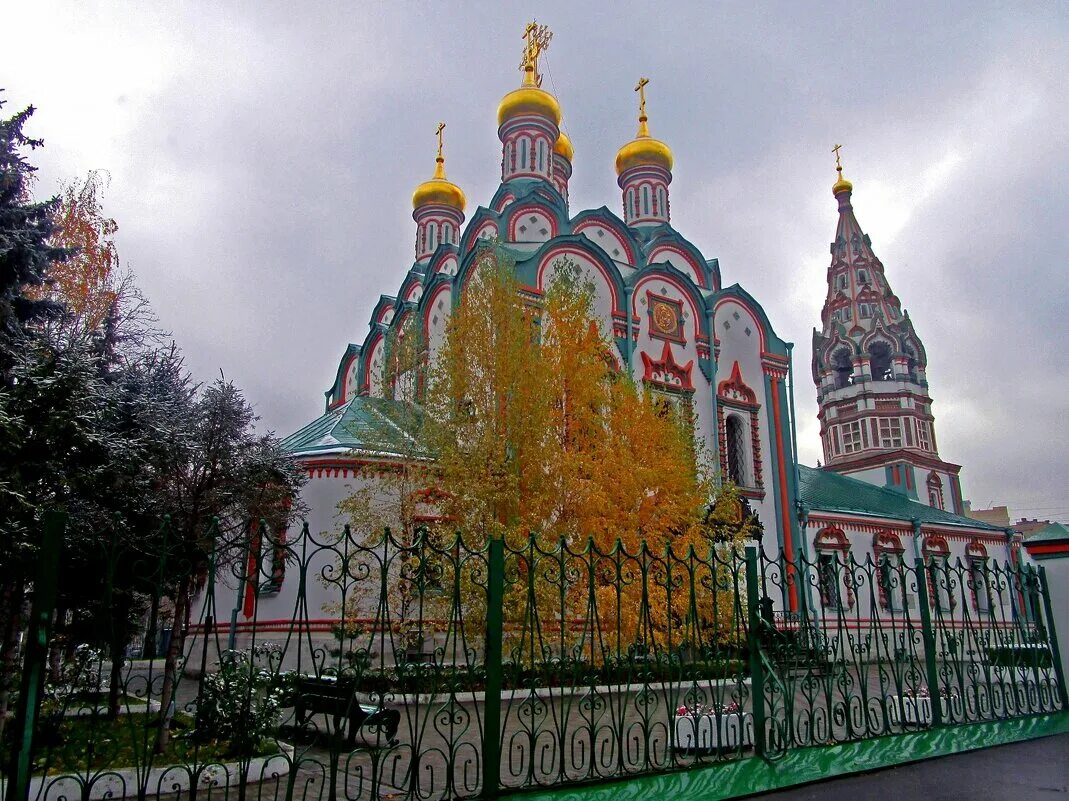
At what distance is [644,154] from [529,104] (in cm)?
393

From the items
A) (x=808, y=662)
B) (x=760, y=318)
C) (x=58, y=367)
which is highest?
(x=760, y=318)

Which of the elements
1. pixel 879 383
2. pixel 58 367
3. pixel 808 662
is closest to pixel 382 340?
pixel 58 367

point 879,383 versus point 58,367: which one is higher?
point 879,383

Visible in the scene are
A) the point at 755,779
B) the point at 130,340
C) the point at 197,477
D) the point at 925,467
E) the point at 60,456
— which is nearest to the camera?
the point at 755,779

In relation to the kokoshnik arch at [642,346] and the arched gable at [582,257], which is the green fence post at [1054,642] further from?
the arched gable at [582,257]

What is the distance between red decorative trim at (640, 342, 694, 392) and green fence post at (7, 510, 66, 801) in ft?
46.4

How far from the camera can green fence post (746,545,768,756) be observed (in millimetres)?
5020

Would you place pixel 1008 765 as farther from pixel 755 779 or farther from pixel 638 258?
pixel 638 258

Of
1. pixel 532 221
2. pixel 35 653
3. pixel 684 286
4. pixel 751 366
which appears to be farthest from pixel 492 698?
pixel 751 366

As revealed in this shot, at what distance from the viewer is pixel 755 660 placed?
16.7 ft

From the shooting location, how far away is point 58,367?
6098mm

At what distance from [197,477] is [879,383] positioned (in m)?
27.3

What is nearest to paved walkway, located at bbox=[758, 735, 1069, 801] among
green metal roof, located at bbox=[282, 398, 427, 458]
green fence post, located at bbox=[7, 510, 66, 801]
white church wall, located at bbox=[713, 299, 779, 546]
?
green fence post, located at bbox=[7, 510, 66, 801]

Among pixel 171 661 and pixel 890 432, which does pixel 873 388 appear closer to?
pixel 890 432
